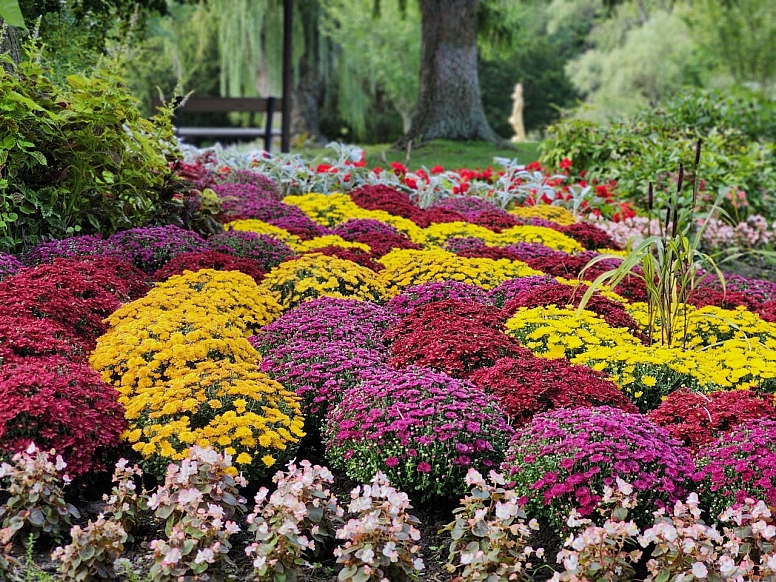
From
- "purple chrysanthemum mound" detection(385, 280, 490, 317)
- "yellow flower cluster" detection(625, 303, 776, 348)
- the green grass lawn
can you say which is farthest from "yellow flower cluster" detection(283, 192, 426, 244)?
the green grass lawn

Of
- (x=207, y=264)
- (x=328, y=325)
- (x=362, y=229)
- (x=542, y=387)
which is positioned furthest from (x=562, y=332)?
(x=362, y=229)

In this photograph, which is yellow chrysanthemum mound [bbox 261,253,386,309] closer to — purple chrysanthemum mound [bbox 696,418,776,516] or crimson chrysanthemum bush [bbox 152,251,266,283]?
crimson chrysanthemum bush [bbox 152,251,266,283]

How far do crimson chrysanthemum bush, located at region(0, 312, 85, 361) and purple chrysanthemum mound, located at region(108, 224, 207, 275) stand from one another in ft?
4.27

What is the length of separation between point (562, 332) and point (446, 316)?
54cm

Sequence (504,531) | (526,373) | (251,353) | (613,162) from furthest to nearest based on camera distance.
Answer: (613,162), (251,353), (526,373), (504,531)

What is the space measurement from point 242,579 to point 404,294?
230 centimetres

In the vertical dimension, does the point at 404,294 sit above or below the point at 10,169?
below

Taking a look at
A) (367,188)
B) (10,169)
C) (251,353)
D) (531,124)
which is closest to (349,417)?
(251,353)

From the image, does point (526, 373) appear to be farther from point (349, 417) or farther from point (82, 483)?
point (82, 483)

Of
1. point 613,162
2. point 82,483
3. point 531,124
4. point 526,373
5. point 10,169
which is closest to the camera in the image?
point 82,483

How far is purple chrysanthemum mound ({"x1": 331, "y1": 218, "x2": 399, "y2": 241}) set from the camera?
609cm

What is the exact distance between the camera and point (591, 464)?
115 inches

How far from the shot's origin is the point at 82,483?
3.08 meters

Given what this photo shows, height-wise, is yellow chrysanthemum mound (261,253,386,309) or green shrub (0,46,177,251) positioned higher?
green shrub (0,46,177,251)
